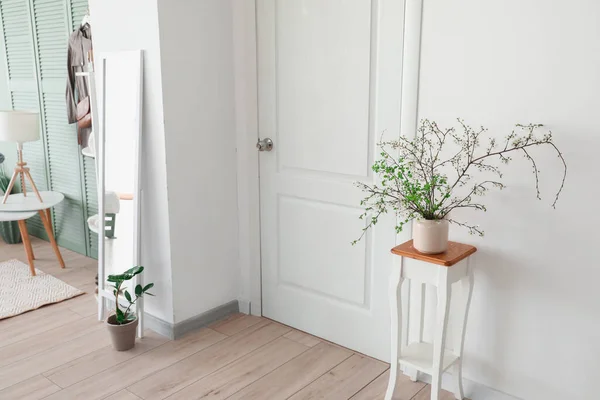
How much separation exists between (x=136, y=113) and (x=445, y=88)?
1.47 meters

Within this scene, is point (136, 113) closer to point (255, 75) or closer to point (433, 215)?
point (255, 75)

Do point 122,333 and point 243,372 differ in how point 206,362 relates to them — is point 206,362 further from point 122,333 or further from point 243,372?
point 122,333

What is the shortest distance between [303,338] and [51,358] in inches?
47.8

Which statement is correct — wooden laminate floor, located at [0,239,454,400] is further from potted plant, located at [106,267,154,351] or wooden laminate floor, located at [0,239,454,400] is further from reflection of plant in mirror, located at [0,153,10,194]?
reflection of plant in mirror, located at [0,153,10,194]

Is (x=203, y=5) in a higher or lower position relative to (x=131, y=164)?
higher

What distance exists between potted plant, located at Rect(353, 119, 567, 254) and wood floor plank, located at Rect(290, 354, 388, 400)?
0.74 metres

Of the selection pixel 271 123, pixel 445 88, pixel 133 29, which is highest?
pixel 133 29

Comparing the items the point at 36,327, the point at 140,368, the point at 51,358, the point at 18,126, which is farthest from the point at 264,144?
the point at 18,126

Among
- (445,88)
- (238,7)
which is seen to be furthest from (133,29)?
(445,88)

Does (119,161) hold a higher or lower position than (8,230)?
higher

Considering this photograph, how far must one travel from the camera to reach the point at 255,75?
2.76 metres

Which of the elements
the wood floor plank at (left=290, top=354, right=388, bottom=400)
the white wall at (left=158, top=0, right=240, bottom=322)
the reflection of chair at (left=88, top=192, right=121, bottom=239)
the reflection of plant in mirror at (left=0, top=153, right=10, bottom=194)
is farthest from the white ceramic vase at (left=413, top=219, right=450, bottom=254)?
the reflection of plant in mirror at (left=0, top=153, right=10, bottom=194)

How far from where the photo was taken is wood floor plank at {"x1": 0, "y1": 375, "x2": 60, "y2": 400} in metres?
2.29

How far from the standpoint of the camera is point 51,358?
260cm
